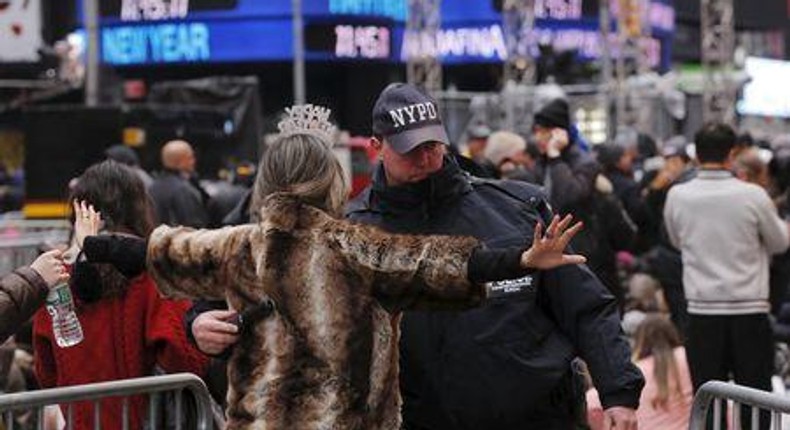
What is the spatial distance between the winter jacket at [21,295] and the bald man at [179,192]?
6707mm

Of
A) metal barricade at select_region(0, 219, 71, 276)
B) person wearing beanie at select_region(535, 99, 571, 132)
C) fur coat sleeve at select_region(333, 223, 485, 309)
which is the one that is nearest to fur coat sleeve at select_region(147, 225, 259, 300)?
fur coat sleeve at select_region(333, 223, 485, 309)

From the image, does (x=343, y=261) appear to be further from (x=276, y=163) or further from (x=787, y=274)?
(x=787, y=274)

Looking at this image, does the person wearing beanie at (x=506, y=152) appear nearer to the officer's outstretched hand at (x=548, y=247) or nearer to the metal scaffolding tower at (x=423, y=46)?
the officer's outstretched hand at (x=548, y=247)

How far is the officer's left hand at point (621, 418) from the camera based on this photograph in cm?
445

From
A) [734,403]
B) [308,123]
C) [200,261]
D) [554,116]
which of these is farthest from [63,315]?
[554,116]

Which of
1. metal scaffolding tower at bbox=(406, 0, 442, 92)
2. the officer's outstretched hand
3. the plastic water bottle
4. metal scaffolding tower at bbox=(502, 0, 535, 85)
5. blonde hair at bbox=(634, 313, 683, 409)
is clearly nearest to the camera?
the officer's outstretched hand

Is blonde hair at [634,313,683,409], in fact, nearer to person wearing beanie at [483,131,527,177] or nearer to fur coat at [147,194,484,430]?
person wearing beanie at [483,131,527,177]

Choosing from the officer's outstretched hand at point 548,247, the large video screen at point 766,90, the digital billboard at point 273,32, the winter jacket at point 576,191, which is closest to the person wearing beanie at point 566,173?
the winter jacket at point 576,191

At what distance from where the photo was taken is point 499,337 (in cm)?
456

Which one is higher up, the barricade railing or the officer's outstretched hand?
the officer's outstretched hand

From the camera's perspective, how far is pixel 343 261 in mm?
4043

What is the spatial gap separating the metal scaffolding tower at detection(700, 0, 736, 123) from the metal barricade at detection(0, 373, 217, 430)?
97.7 ft

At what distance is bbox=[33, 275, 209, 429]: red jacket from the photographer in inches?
207

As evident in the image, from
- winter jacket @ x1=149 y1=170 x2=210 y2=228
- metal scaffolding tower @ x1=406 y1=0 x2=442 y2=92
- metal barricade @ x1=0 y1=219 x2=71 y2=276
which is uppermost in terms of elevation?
metal scaffolding tower @ x1=406 y1=0 x2=442 y2=92
